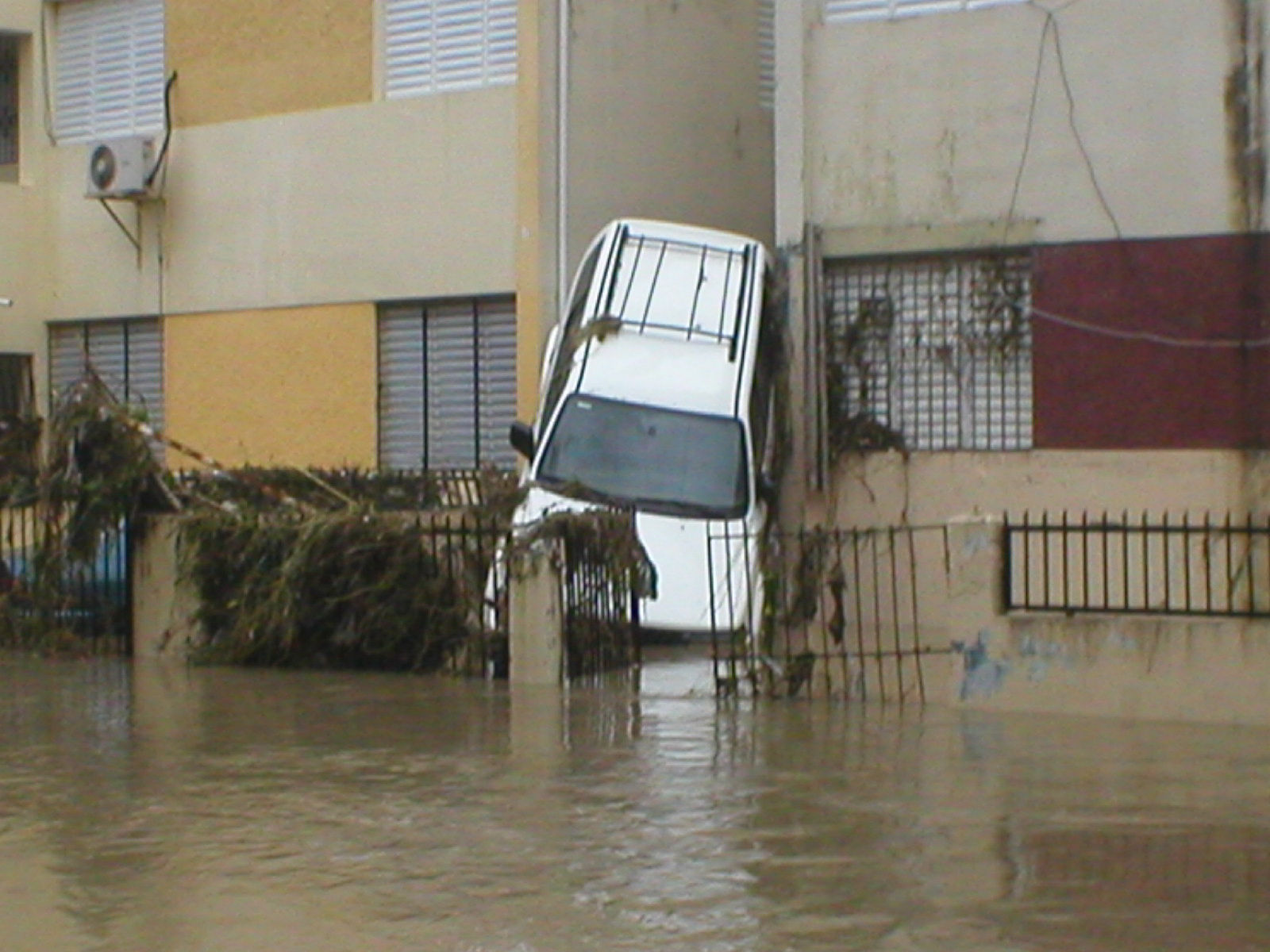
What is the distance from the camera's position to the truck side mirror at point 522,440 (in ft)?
55.4

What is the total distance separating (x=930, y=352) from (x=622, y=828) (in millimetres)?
9612

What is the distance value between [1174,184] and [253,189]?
9.95 meters

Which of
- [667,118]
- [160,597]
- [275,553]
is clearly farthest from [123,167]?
[275,553]

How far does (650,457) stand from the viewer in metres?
16.9

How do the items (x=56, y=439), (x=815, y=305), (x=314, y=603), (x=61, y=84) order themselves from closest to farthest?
(x=314, y=603)
(x=56, y=439)
(x=815, y=305)
(x=61, y=84)

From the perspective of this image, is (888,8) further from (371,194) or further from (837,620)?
(837,620)

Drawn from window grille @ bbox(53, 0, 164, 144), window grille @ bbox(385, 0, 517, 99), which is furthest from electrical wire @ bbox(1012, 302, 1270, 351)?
window grille @ bbox(53, 0, 164, 144)

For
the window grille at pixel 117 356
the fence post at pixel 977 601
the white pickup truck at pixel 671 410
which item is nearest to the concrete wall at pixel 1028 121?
the white pickup truck at pixel 671 410

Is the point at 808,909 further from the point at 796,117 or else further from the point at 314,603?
the point at 796,117

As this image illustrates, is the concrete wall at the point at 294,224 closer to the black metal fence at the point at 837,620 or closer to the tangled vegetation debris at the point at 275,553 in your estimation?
the tangled vegetation debris at the point at 275,553

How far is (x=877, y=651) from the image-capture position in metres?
13.4

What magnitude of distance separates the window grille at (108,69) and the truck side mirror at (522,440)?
28.1ft

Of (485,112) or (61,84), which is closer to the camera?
(485,112)

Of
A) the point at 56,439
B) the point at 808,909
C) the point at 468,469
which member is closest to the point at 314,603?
the point at 56,439
